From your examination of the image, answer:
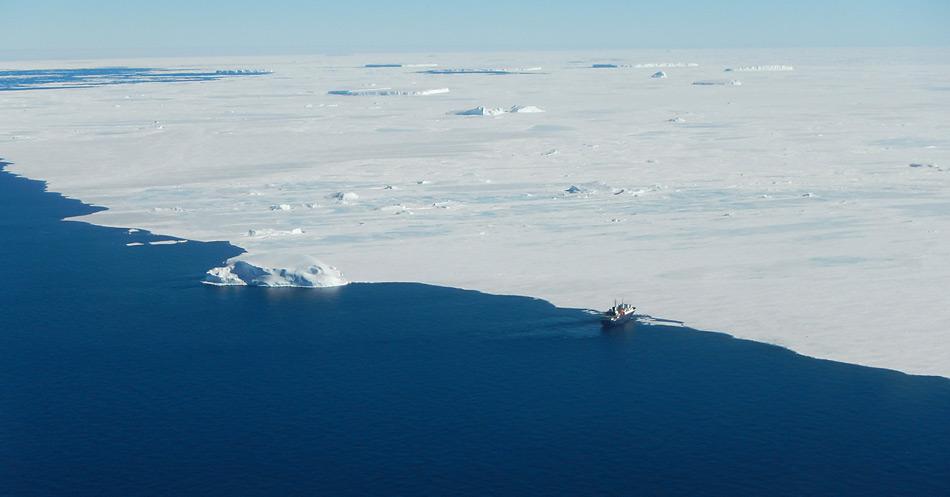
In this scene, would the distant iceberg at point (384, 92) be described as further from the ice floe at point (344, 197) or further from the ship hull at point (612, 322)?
the ship hull at point (612, 322)

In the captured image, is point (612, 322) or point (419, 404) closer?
point (419, 404)

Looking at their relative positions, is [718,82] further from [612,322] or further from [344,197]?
[612,322]

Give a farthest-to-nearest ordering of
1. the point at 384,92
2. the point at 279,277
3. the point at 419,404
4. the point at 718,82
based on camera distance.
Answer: the point at 718,82 → the point at 384,92 → the point at 279,277 → the point at 419,404

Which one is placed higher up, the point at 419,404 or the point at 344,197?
the point at 344,197

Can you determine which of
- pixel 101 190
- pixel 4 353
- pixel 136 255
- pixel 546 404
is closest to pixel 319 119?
pixel 101 190

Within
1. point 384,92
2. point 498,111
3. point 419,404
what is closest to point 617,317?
point 419,404

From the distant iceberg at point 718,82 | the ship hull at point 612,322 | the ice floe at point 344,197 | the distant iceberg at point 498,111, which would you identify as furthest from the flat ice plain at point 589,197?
the distant iceberg at point 718,82

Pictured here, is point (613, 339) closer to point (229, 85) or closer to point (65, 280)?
point (65, 280)
